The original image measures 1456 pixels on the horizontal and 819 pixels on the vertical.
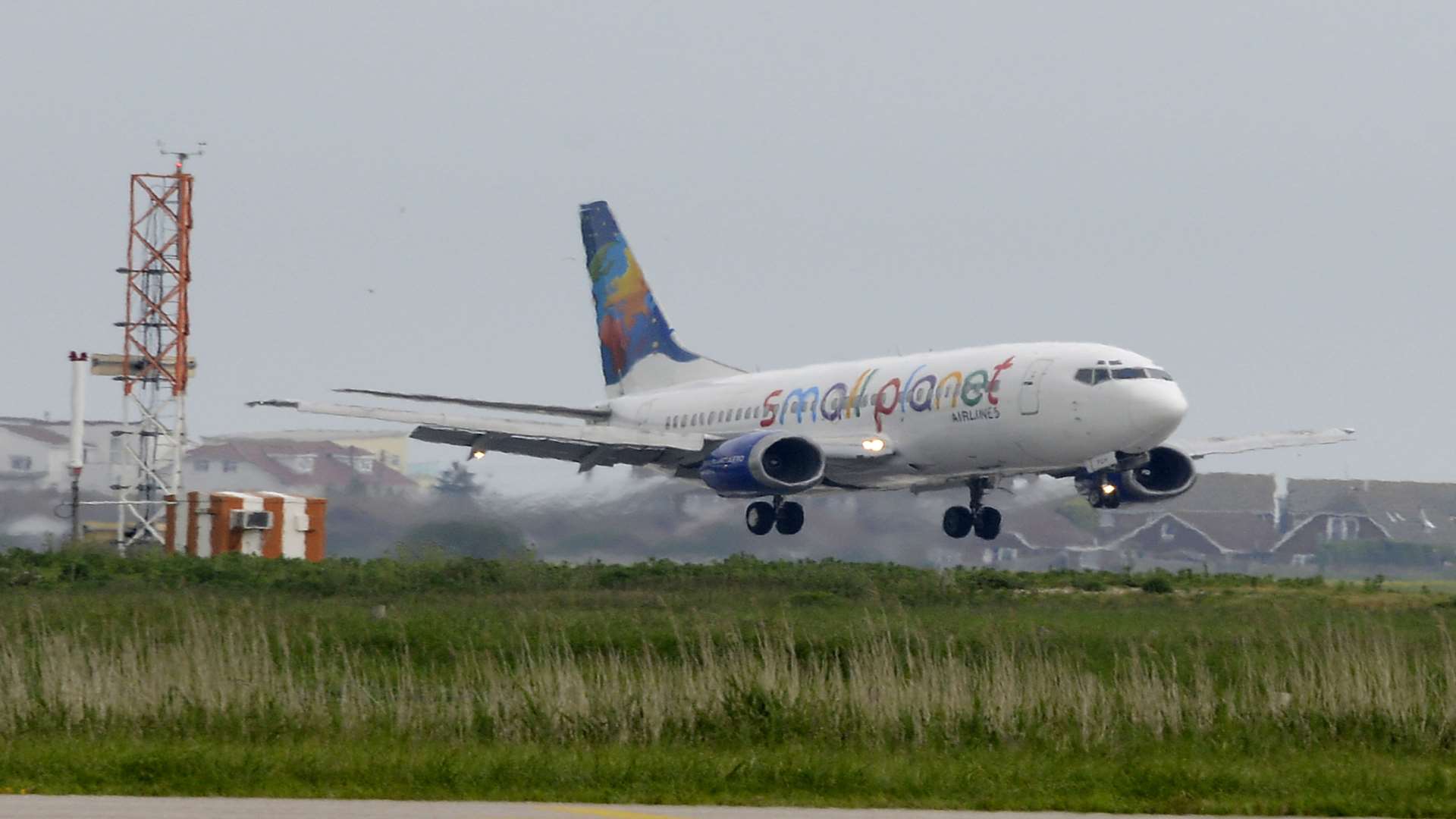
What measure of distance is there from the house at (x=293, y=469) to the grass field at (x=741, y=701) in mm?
12669

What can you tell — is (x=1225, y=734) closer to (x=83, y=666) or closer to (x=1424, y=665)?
(x=1424, y=665)

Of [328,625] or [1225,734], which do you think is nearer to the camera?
[1225,734]

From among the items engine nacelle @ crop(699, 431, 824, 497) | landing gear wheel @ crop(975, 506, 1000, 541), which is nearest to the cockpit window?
engine nacelle @ crop(699, 431, 824, 497)

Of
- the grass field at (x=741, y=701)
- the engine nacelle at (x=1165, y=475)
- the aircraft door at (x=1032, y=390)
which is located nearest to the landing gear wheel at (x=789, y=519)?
the engine nacelle at (x=1165, y=475)

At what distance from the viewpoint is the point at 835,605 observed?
30938mm

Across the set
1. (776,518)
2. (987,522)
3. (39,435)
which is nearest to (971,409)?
(987,522)

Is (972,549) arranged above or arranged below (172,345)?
below

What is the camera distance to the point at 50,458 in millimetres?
46375

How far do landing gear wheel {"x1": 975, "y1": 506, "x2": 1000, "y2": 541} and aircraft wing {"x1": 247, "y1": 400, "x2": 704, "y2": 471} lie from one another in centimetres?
608

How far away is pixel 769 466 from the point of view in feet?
131

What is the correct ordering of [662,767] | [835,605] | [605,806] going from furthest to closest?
[835,605], [662,767], [605,806]

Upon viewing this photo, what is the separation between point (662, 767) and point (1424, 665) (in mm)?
10098

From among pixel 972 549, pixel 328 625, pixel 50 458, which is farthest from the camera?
pixel 50 458

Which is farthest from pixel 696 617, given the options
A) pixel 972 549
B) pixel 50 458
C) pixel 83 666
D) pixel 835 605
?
pixel 50 458
